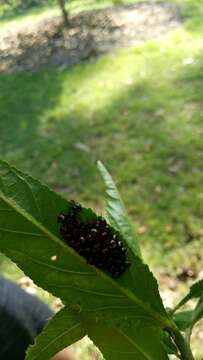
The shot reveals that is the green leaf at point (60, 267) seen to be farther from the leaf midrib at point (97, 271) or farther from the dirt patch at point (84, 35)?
the dirt patch at point (84, 35)

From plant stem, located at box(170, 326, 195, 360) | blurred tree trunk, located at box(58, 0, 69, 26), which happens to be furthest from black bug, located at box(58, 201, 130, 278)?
blurred tree trunk, located at box(58, 0, 69, 26)

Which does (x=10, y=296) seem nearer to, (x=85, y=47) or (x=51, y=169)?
(x=51, y=169)

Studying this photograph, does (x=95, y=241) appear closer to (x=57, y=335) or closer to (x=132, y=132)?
(x=57, y=335)

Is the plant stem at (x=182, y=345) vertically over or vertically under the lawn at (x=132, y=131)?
over

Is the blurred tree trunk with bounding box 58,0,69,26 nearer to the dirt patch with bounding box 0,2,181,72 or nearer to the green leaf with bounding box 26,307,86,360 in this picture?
the dirt patch with bounding box 0,2,181,72

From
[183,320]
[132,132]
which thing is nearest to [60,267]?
[183,320]

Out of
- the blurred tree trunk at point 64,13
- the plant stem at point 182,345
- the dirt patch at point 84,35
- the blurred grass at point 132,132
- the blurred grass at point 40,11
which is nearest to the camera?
the plant stem at point 182,345

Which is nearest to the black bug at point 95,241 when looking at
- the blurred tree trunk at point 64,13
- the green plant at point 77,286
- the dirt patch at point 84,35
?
the green plant at point 77,286

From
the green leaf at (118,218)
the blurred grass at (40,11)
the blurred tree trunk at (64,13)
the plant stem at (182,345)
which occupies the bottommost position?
the blurred grass at (40,11)
